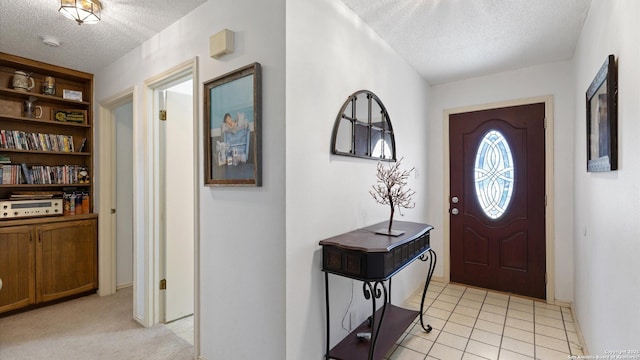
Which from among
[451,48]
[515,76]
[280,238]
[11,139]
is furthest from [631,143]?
[11,139]

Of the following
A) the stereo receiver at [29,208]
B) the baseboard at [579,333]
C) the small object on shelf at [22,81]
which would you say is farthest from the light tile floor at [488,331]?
the small object on shelf at [22,81]

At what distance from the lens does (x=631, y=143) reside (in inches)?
48.1

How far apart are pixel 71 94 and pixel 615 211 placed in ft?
15.5

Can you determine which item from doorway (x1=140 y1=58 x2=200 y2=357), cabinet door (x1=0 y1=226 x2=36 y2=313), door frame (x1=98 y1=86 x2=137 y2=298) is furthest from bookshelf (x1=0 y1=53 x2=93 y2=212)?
doorway (x1=140 y1=58 x2=200 y2=357)

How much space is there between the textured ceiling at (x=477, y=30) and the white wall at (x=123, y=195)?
2970mm

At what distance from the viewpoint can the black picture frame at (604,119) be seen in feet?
4.66

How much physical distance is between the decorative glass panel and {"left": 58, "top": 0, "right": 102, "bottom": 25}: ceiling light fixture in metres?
3.76

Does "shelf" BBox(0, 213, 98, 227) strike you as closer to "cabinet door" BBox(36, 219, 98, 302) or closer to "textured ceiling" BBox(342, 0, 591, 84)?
"cabinet door" BBox(36, 219, 98, 302)

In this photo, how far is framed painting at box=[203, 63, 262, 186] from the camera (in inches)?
67.2

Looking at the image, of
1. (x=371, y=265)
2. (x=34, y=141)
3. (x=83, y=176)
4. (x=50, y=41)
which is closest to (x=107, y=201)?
(x=83, y=176)

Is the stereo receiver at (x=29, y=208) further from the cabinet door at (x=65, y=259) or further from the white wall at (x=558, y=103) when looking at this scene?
the white wall at (x=558, y=103)

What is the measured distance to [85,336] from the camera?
242cm

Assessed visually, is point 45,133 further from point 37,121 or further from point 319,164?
point 319,164

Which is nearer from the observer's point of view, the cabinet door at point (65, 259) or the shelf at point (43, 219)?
the shelf at point (43, 219)
